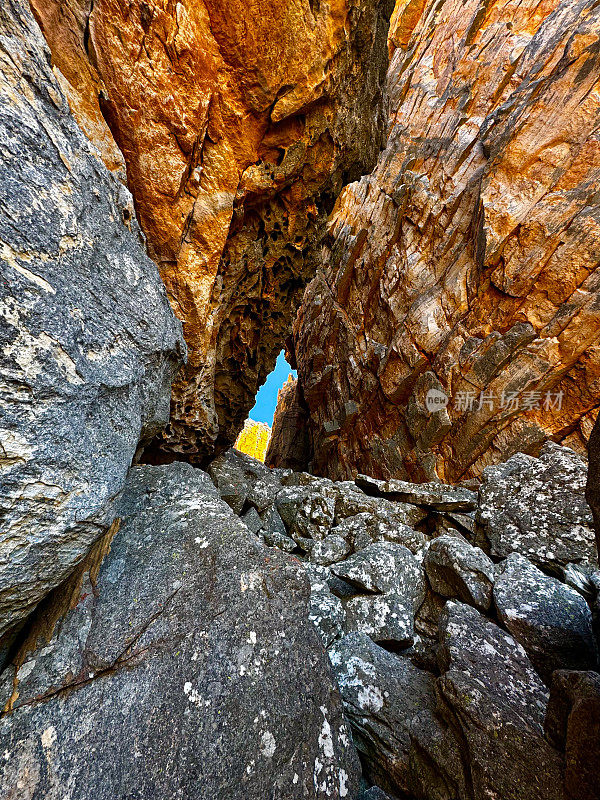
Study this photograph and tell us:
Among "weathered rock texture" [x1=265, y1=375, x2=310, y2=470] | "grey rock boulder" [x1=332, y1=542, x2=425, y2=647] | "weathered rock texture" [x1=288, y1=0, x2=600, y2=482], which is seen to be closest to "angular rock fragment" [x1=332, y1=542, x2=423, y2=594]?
"grey rock boulder" [x1=332, y1=542, x2=425, y2=647]

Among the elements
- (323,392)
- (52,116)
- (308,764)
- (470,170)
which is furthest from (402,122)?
(308,764)

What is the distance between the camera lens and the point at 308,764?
124 inches

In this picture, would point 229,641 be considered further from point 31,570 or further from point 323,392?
point 323,392

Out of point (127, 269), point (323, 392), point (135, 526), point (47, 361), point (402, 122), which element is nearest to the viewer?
point (47, 361)

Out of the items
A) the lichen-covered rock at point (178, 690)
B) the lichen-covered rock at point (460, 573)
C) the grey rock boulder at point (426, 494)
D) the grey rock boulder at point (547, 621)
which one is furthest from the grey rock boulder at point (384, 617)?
the grey rock boulder at point (426, 494)

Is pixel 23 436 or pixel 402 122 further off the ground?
pixel 402 122

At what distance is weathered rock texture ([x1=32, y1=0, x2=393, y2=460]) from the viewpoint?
5.32 m

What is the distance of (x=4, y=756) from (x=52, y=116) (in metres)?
6.49

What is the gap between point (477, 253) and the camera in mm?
19047

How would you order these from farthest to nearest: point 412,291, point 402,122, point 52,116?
point 402,122 < point 412,291 < point 52,116

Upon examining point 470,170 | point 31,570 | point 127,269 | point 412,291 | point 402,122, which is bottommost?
point 31,570

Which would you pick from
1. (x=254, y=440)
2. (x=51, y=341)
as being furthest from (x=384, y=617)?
(x=254, y=440)

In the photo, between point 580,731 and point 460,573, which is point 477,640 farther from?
point 580,731

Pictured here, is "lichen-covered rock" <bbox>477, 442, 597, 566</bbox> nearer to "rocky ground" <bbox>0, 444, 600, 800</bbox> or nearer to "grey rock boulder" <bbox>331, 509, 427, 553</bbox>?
"rocky ground" <bbox>0, 444, 600, 800</bbox>
